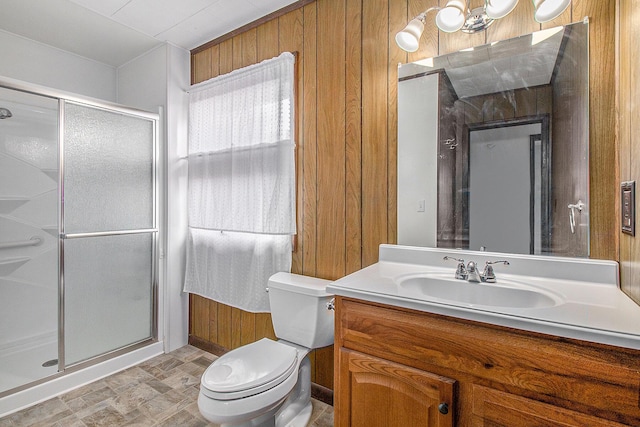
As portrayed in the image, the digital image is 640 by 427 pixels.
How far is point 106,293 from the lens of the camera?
2.21 meters

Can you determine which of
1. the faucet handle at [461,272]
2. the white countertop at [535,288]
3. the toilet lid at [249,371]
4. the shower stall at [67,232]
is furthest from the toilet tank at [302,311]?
the shower stall at [67,232]

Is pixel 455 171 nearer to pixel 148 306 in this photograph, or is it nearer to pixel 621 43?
pixel 621 43

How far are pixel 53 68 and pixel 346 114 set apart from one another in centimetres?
261

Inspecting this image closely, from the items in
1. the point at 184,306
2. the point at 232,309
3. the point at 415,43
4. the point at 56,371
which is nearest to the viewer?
the point at 415,43

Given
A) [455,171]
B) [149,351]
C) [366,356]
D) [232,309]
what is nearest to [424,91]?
[455,171]

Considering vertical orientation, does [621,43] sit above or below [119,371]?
above

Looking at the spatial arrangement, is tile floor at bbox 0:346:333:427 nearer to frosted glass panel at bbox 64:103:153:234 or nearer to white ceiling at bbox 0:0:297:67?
frosted glass panel at bbox 64:103:153:234

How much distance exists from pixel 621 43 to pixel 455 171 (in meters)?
0.69

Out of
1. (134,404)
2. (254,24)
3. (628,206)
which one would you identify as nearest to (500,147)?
(628,206)

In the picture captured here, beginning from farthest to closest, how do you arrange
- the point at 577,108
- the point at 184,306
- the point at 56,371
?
1. the point at 184,306
2. the point at 56,371
3. the point at 577,108

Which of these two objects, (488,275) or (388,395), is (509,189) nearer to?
(488,275)

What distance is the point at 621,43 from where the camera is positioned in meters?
1.09

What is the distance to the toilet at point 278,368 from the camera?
124cm

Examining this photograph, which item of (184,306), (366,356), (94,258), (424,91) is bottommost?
(184,306)
